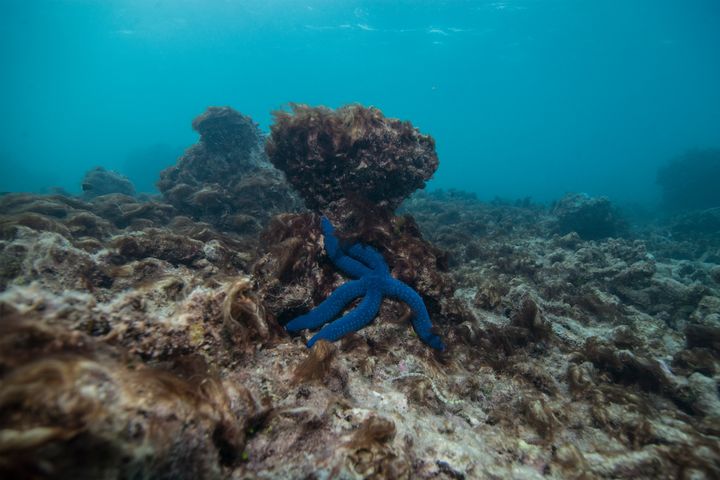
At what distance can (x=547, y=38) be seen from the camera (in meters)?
83.5

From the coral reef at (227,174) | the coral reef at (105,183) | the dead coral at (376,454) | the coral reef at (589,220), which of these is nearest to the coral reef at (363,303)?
the dead coral at (376,454)

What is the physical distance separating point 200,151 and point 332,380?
15.4m

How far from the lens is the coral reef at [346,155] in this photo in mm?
6277

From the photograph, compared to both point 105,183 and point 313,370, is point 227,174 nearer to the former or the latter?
point 313,370

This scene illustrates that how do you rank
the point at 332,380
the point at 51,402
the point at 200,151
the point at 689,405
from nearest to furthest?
the point at 51,402 < the point at 332,380 < the point at 689,405 < the point at 200,151

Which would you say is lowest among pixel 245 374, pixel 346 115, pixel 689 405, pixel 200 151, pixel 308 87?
pixel 689 405

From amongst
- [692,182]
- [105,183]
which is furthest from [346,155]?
[692,182]

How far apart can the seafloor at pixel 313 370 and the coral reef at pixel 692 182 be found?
3708cm

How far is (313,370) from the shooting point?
3123 millimetres

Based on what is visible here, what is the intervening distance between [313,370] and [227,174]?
13.7 metres

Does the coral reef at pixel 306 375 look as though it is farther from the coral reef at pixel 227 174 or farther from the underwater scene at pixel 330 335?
the coral reef at pixel 227 174

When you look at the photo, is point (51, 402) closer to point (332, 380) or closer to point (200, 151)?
point (332, 380)

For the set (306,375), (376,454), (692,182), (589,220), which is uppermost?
(692,182)

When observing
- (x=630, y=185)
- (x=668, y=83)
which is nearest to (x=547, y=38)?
(x=630, y=185)
